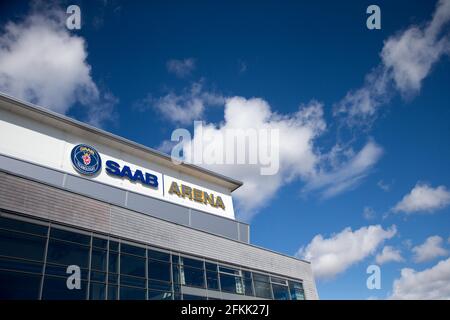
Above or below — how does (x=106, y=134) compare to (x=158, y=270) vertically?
above

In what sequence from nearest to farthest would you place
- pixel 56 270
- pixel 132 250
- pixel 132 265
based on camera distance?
pixel 56 270 < pixel 132 265 < pixel 132 250

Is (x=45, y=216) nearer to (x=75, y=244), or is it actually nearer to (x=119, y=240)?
(x=75, y=244)

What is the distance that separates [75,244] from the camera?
1573cm

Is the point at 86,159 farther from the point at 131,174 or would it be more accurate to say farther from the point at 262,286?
the point at 262,286

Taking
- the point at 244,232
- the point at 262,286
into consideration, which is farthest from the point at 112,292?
the point at 244,232

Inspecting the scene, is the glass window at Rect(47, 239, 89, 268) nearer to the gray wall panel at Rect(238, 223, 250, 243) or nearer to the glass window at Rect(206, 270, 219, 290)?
the glass window at Rect(206, 270, 219, 290)

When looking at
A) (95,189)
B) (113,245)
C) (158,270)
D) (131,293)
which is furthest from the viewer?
(95,189)

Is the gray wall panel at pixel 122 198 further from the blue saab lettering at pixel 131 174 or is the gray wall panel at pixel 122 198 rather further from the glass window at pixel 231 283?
the glass window at pixel 231 283

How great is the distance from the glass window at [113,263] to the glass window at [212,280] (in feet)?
18.7

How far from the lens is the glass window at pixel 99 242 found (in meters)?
16.4

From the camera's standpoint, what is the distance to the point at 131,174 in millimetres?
22750

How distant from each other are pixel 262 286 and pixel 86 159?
13.5 metres

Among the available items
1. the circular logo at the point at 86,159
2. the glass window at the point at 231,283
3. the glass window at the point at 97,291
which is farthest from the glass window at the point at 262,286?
the circular logo at the point at 86,159
